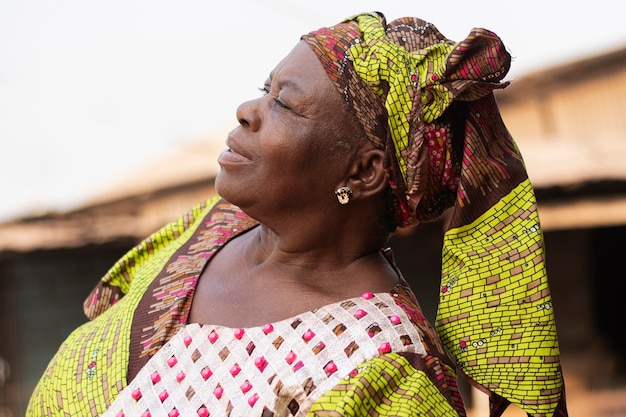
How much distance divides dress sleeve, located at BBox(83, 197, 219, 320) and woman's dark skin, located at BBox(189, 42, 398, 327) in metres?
0.40

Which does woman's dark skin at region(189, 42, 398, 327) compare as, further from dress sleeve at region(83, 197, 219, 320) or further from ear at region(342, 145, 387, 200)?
dress sleeve at region(83, 197, 219, 320)

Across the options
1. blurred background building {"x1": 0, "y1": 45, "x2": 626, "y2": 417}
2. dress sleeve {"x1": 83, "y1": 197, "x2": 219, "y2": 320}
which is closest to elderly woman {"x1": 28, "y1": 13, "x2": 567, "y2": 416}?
dress sleeve {"x1": 83, "y1": 197, "x2": 219, "y2": 320}

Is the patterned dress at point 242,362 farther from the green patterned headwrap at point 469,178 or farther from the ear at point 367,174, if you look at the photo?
the ear at point 367,174

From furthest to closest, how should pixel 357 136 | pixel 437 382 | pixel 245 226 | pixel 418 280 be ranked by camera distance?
pixel 418 280 → pixel 245 226 → pixel 357 136 → pixel 437 382

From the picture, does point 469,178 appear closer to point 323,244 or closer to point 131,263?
point 323,244

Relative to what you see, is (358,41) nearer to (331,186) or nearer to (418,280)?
(331,186)

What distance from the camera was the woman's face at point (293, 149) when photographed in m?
2.10

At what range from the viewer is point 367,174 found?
218cm

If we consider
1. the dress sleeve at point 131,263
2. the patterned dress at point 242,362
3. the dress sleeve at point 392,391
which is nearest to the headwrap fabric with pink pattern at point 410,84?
the patterned dress at point 242,362

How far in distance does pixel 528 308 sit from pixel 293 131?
630 mm

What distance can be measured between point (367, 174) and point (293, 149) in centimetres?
19

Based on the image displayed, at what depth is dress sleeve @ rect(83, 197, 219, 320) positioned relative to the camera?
2684 mm

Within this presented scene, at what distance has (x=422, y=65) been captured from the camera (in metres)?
2.09

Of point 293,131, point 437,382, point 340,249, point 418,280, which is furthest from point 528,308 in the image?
point 418,280
